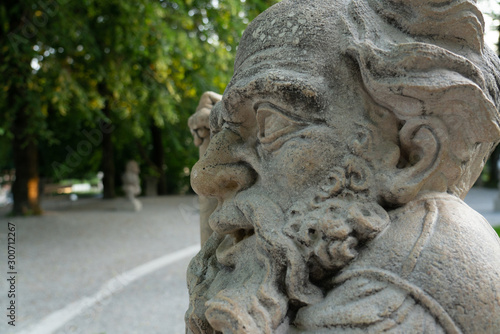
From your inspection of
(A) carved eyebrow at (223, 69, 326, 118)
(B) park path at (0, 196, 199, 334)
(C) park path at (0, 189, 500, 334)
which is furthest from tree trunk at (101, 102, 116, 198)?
(A) carved eyebrow at (223, 69, 326, 118)

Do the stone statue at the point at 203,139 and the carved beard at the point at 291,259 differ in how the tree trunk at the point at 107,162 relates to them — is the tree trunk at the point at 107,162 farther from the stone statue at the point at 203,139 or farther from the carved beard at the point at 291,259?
the carved beard at the point at 291,259

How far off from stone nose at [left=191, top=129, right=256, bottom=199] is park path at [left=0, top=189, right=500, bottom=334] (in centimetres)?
286

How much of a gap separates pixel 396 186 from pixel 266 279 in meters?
0.53

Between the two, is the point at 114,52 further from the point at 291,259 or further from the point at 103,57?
the point at 291,259

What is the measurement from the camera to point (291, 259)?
4.55ft

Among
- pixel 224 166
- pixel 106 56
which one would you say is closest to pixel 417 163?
pixel 224 166

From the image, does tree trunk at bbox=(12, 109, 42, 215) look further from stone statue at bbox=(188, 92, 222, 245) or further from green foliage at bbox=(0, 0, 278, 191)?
stone statue at bbox=(188, 92, 222, 245)

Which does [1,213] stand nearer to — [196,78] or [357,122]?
[196,78]

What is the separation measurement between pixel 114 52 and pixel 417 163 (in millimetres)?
7112

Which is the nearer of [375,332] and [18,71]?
[375,332]

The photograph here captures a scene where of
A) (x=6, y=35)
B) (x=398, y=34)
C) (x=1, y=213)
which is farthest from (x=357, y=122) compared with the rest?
(x=1, y=213)

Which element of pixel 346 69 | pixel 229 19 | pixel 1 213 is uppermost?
pixel 229 19

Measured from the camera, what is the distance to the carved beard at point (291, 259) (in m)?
1.35

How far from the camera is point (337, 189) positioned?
1446mm
